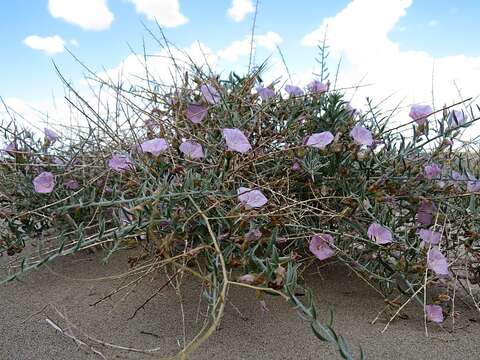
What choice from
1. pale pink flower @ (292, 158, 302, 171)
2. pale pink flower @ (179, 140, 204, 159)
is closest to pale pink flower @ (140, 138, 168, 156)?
pale pink flower @ (179, 140, 204, 159)

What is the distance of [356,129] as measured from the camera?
1097mm

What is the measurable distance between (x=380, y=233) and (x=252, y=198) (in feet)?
0.99

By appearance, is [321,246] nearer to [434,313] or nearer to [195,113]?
[434,313]

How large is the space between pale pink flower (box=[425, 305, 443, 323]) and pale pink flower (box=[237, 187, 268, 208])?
0.44 meters

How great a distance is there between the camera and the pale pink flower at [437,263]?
1012 millimetres

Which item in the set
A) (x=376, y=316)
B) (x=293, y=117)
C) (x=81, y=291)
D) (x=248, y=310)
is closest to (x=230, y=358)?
(x=248, y=310)

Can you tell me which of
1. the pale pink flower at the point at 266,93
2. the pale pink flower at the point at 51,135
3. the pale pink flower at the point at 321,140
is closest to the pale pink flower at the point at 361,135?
the pale pink flower at the point at 321,140

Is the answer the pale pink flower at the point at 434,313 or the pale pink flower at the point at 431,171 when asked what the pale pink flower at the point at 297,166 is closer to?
the pale pink flower at the point at 431,171

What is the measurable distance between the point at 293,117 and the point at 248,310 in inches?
19.7

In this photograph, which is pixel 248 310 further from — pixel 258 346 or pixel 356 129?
pixel 356 129

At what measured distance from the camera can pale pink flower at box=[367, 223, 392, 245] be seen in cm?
105

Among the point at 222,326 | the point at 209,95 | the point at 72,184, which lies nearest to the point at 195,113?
the point at 209,95

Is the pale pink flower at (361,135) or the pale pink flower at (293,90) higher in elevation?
the pale pink flower at (293,90)

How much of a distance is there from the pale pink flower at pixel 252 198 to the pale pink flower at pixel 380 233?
253 millimetres
